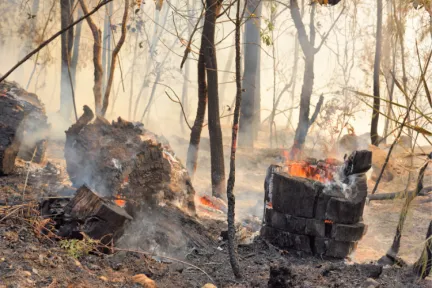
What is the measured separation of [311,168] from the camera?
6.06 metres

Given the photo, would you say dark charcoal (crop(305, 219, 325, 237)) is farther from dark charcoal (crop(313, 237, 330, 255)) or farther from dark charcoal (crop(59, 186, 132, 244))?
dark charcoal (crop(59, 186, 132, 244))

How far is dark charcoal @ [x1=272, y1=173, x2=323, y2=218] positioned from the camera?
5340mm

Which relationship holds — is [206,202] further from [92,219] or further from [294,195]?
[92,219]

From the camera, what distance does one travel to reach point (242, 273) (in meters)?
4.47

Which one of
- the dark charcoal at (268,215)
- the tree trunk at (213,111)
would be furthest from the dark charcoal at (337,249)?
the tree trunk at (213,111)

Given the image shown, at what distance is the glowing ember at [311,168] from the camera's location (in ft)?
19.3

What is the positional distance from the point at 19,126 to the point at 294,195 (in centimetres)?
389

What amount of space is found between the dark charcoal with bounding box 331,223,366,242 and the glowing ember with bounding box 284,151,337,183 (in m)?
0.73

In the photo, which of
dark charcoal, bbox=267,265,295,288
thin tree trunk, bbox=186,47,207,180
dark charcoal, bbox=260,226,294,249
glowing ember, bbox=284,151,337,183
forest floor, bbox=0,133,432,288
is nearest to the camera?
forest floor, bbox=0,133,432,288

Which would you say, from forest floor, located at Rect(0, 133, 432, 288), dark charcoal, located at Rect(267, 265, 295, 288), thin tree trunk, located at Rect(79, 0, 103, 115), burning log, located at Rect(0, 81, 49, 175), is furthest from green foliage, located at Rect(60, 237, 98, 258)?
thin tree trunk, located at Rect(79, 0, 103, 115)

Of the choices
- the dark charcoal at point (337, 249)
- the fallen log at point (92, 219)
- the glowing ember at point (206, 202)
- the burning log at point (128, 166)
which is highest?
the burning log at point (128, 166)

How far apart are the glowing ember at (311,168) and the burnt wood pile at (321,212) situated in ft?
1.44

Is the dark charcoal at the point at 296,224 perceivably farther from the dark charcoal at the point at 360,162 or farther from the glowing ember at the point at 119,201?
the glowing ember at the point at 119,201

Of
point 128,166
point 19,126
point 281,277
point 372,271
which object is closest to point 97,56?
point 19,126
